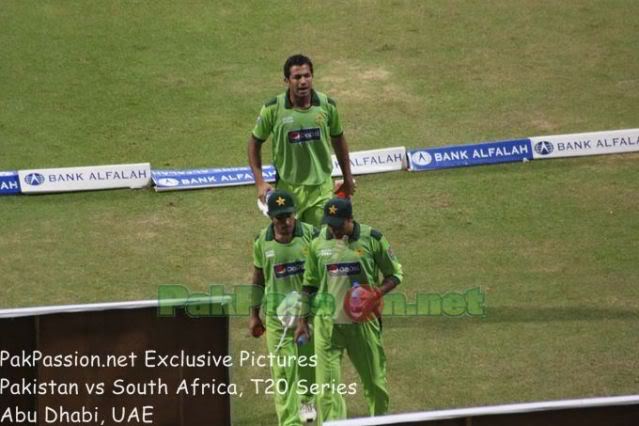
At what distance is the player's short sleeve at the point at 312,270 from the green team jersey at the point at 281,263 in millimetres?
178

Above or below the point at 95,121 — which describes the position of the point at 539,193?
below

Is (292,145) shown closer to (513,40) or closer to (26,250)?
Result: (26,250)

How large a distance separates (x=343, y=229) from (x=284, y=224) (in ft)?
2.21

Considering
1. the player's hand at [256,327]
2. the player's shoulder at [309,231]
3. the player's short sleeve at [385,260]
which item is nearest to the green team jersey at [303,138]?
the player's shoulder at [309,231]

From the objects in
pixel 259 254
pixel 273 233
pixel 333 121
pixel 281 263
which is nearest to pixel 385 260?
pixel 281 263

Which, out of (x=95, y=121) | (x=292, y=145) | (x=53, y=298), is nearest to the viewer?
(x=292, y=145)

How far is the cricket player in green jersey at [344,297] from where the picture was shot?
13422mm

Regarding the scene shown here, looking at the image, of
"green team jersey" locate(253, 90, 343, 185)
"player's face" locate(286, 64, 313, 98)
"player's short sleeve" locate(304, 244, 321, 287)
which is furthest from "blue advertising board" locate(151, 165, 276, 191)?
"player's short sleeve" locate(304, 244, 321, 287)

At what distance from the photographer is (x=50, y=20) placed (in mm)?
26281

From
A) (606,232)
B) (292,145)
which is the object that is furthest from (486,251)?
(292,145)

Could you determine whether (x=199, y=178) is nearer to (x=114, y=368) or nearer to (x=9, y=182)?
(x=9, y=182)

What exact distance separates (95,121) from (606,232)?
8.57m

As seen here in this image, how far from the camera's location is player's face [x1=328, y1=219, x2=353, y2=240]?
1341 centimetres

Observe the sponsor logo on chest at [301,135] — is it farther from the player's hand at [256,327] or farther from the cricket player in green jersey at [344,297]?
the player's hand at [256,327]
